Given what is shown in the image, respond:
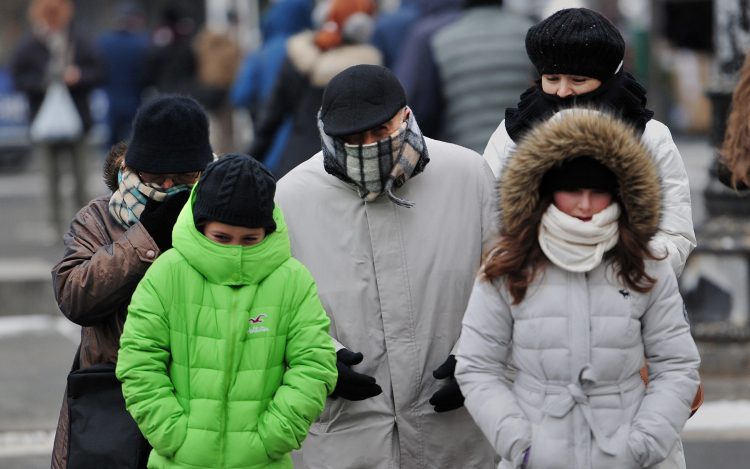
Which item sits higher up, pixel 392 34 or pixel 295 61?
pixel 295 61

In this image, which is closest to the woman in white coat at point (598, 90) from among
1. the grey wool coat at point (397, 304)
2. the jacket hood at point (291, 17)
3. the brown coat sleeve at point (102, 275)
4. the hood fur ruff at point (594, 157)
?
the grey wool coat at point (397, 304)

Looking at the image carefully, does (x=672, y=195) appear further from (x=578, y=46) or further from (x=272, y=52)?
(x=272, y=52)

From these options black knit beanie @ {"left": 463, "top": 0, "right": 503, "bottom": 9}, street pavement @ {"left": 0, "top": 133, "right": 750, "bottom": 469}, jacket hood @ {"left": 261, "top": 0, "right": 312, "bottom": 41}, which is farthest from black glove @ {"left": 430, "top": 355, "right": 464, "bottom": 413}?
jacket hood @ {"left": 261, "top": 0, "right": 312, "bottom": 41}

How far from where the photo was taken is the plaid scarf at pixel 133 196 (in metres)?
3.19

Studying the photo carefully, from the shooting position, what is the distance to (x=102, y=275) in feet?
10.1

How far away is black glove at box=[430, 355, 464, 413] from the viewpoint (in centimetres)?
310

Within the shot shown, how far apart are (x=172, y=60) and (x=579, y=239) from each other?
417 inches

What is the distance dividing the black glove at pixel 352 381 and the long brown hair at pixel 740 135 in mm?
1929

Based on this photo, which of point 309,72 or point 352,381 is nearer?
point 352,381

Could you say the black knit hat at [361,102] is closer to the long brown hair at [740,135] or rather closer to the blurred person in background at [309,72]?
the long brown hair at [740,135]

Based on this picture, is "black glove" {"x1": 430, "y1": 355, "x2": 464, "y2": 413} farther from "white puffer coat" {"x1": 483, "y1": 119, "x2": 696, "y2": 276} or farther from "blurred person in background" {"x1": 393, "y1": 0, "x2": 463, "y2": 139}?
"blurred person in background" {"x1": 393, "y1": 0, "x2": 463, "y2": 139}

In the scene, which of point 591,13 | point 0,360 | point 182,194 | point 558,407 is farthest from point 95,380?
point 0,360

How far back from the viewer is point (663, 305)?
2.81 metres

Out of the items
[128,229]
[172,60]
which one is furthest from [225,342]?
[172,60]
